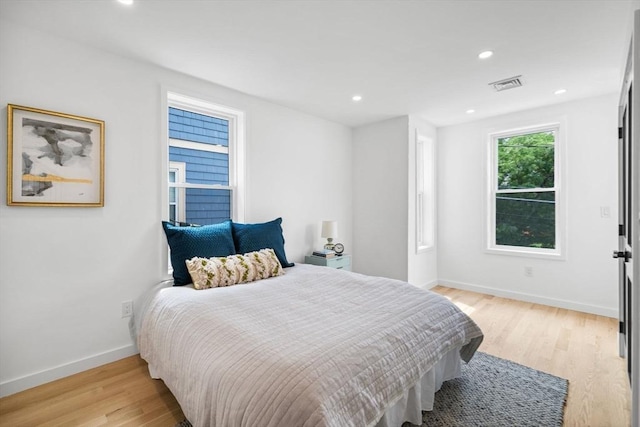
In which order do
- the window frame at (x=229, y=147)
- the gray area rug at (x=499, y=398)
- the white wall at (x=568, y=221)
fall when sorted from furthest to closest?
the white wall at (x=568, y=221), the window frame at (x=229, y=147), the gray area rug at (x=499, y=398)

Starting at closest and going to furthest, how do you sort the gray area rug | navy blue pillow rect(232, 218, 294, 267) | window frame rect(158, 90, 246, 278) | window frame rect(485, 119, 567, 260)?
the gray area rug
window frame rect(158, 90, 246, 278)
navy blue pillow rect(232, 218, 294, 267)
window frame rect(485, 119, 567, 260)

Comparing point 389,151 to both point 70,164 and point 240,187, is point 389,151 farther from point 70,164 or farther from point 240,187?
point 70,164

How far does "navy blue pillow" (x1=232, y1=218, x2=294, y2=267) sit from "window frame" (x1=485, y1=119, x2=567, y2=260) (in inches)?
117

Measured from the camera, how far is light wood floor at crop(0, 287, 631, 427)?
180 cm

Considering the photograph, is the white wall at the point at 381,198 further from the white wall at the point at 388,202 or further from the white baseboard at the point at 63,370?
the white baseboard at the point at 63,370

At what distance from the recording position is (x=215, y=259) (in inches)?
98.3

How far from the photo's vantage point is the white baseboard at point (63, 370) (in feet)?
6.61

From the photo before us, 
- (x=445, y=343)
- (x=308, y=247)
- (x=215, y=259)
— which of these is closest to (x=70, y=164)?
(x=215, y=259)

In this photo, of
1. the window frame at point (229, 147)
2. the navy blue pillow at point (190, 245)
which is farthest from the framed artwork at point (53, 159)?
the navy blue pillow at point (190, 245)

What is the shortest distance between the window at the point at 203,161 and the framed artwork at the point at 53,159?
62 cm

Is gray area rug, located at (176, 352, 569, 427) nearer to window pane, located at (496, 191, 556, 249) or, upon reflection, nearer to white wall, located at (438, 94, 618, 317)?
white wall, located at (438, 94, 618, 317)

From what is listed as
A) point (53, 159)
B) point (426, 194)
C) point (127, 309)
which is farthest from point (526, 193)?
point (53, 159)

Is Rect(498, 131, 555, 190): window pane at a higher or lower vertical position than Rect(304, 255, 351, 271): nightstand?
higher

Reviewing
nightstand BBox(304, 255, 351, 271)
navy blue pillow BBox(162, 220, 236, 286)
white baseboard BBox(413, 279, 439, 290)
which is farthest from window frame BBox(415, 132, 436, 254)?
navy blue pillow BBox(162, 220, 236, 286)
